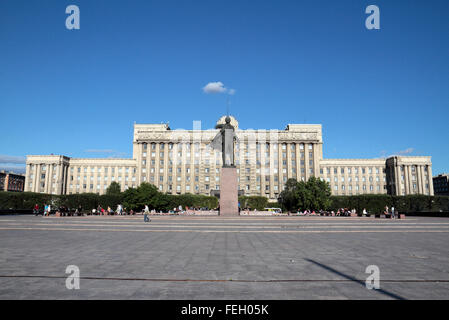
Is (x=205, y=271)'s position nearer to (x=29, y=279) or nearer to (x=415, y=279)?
(x=29, y=279)

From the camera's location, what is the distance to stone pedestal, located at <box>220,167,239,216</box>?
32.2 metres

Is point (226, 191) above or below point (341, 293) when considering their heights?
above

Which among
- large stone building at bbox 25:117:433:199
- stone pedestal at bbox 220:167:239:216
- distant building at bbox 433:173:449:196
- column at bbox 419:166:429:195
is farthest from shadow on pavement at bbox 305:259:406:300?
distant building at bbox 433:173:449:196

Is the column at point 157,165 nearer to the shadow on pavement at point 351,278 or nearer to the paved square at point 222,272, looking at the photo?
the paved square at point 222,272

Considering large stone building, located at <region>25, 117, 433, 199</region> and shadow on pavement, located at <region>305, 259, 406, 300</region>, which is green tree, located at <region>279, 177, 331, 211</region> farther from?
shadow on pavement, located at <region>305, 259, 406, 300</region>

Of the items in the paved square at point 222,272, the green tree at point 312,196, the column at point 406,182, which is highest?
the column at point 406,182

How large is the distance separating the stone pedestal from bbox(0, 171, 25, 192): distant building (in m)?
→ 144

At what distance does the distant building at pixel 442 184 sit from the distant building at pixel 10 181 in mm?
215961

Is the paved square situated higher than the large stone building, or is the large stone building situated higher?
the large stone building

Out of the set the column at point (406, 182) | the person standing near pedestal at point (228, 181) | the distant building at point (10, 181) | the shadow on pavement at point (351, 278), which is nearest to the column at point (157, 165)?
the person standing near pedestal at point (228, 181)

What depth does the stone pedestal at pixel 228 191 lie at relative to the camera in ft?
105
